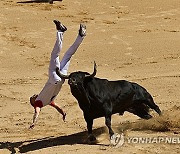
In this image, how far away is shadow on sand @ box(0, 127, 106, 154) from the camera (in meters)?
8.33

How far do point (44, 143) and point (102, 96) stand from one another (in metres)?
1.12

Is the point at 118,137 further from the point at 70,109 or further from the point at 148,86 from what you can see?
the point at 148,86

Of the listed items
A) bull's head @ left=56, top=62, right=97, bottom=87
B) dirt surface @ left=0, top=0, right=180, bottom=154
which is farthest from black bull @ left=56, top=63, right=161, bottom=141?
dirt surface @ left=0, top=0, right=180, bottom=154

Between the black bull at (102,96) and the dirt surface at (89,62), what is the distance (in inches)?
14.7

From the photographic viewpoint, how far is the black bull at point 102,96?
7988mm

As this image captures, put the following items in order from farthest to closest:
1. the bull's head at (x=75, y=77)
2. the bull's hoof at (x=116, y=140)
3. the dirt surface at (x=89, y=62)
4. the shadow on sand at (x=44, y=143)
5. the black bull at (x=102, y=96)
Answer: the dirt surface at (x=89, y=62)
the shadow on sand at (x=44, y=143)
the bull's hoof at (x=116, y=140)
the black bull at (x=102, y=96)
the bull's head at (x=75, y=77)

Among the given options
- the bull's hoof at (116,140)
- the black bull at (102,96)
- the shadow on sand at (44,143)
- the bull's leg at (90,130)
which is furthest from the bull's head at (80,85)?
the shadow on sand at (44,143)

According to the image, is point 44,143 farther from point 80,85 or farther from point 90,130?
point 80,85

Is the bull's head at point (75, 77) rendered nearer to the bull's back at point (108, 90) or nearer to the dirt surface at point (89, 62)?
the bull's back at point (108, 90)

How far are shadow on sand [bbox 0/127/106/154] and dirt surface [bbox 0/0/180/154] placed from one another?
0.05ft

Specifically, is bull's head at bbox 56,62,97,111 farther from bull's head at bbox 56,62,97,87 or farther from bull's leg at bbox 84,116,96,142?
bull's leg at bbox 84,116,96,142

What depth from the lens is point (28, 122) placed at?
962 centimetres

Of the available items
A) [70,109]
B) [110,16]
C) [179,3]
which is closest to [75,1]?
[110,16]

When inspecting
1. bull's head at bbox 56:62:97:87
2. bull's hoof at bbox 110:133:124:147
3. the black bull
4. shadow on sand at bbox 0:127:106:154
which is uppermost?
bull's head at bbox 56:62:97:87
